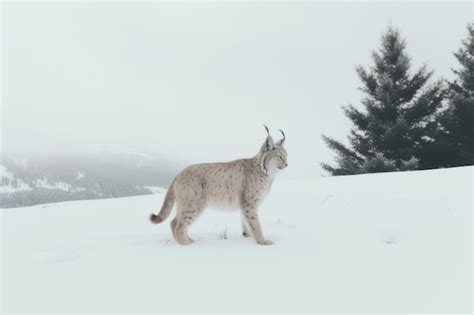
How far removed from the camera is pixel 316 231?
5055mm

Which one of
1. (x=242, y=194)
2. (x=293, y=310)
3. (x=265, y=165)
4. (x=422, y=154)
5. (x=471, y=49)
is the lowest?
(x=293, y=310)

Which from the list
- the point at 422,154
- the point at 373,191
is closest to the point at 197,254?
the point at 373,191

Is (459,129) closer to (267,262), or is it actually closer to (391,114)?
(391,114)

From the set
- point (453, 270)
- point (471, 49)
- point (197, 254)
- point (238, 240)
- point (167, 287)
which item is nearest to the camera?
point (167, 287)

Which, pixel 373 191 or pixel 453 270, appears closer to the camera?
pixel 453 270

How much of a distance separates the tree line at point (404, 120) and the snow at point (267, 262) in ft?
45.6

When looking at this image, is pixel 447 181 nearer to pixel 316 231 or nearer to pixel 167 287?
pixel 316 231

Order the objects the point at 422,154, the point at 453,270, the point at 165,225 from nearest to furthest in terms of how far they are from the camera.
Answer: the point at 453,270
the point at 165,225
the point at 422,154

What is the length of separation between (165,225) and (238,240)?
1.88m

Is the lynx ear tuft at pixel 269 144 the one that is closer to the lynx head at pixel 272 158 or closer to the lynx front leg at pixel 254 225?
the lynx head at pixel 272 158

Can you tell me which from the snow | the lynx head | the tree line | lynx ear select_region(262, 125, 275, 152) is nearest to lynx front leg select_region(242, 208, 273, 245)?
the snow

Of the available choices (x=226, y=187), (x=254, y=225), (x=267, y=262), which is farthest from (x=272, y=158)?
(x=267, y=262)

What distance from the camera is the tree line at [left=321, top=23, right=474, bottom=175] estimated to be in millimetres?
19781

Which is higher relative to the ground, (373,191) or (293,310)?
(373,191)
